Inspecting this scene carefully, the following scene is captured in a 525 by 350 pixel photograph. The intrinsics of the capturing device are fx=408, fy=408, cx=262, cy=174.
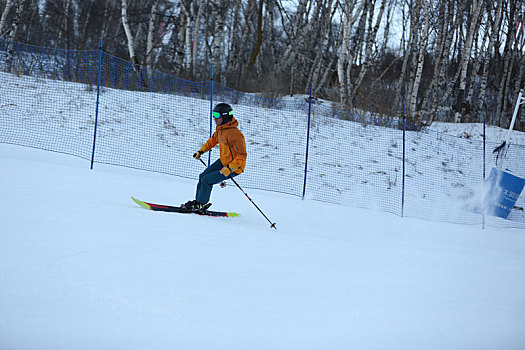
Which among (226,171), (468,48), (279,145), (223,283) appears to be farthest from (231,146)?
(468,48)

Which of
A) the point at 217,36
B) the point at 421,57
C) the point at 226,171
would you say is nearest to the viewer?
the point at 226,171

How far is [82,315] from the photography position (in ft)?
8.98

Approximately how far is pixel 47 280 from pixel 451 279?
409 cm

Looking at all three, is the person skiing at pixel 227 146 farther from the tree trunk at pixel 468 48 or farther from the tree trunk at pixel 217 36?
the tree trunk at pixel 468 48

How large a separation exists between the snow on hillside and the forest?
175 cm

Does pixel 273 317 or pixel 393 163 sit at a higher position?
pixel 393 163

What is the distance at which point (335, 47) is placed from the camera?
23.6m

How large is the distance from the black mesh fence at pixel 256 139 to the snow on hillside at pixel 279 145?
0.11 feet

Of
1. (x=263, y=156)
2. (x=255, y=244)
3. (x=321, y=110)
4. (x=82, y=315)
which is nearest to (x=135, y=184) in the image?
(x=255, y=244)

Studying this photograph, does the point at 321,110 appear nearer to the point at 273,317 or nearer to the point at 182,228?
the point at 182,228

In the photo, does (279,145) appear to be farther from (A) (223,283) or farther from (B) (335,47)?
(B) (335,47)

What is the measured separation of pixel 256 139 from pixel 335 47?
13422 millimetres

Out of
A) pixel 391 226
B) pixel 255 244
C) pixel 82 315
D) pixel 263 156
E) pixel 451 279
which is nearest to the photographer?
pixel 82 315

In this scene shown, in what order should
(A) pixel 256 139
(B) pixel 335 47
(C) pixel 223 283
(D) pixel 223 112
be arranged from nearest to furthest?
1. (C) pixel 223 283
2. (D) pixel 223 112
3. (A) pixel 256 139
4. (B) pixel 335 47
